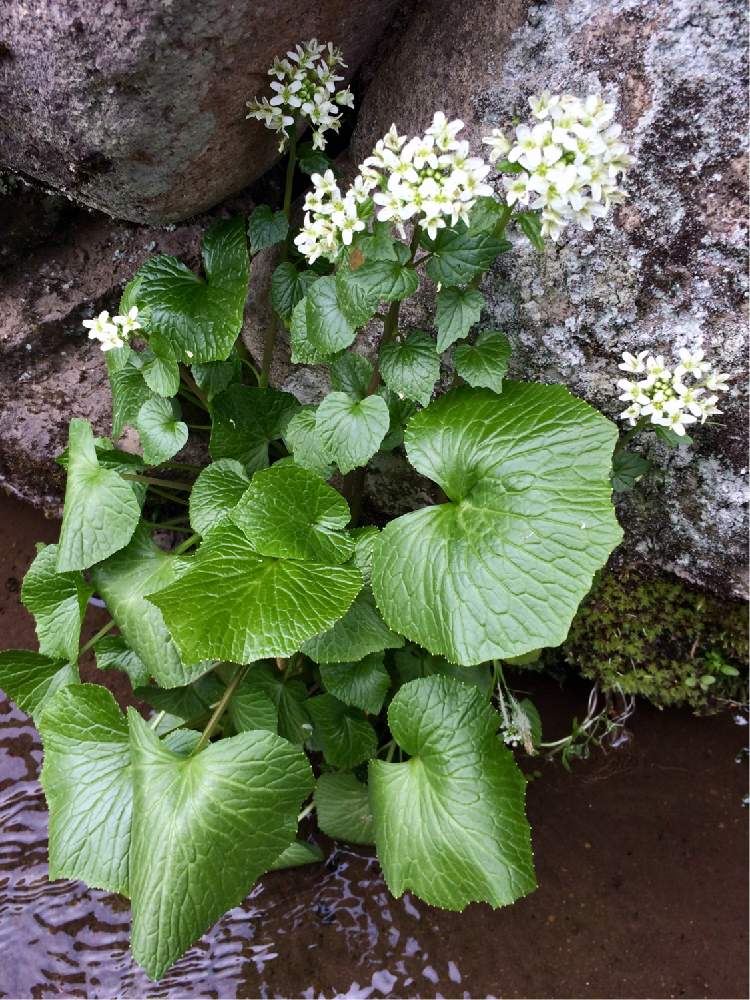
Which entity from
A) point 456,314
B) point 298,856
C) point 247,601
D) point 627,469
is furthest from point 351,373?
point 298,856

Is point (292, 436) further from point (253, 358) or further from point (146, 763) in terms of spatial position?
point (146, 763)

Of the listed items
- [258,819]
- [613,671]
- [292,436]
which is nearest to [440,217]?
[292,436]

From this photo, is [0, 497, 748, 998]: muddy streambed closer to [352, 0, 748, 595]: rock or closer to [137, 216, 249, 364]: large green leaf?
[352, 0, 748, 595]: rock

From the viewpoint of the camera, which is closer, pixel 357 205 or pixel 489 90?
pixel 357 205

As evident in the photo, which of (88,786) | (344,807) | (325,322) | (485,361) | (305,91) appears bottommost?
(344,807)

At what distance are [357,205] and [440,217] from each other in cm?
18

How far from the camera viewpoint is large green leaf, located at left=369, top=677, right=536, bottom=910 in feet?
4.73

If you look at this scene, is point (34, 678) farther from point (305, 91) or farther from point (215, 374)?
point (305, 91)

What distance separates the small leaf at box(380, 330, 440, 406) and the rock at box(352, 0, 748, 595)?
25 cm

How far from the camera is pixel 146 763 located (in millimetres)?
1449

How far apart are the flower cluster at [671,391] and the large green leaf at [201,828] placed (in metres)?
0.92

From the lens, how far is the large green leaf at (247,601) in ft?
4.45

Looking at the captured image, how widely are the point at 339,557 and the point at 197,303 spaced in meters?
0.67

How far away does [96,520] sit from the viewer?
1622 mm
